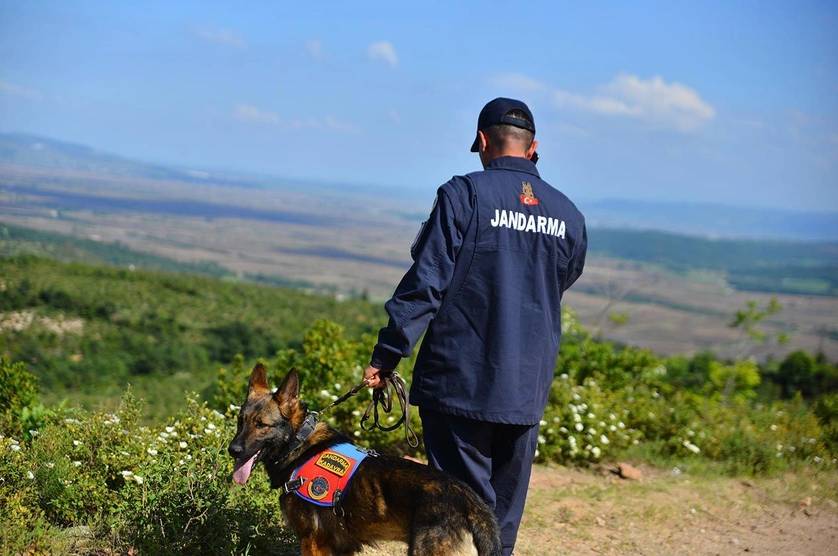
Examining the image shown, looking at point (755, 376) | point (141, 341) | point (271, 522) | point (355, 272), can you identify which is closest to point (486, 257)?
point (271, 522)

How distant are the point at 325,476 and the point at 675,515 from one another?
12.9 feet

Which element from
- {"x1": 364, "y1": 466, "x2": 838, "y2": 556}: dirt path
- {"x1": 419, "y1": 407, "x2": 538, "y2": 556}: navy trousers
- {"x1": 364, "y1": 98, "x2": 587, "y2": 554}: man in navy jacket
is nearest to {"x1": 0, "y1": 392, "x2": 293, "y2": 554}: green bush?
{"x1": 419, "y1": 407, "x2": 538, "y2": 556}: navy trousers

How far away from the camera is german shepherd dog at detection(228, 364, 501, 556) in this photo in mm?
3467

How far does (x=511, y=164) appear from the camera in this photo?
3.95 m

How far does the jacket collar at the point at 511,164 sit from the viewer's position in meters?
3.94

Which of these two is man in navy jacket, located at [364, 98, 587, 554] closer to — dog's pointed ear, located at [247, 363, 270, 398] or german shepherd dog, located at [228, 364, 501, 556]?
german shepherd dog, located at [228, 364, 501, 556]

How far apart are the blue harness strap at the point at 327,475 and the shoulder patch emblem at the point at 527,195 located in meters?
1.42

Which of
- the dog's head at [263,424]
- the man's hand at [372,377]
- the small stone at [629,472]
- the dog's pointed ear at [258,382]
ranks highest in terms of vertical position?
the man's hand at [372,377]

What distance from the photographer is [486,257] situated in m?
3.79

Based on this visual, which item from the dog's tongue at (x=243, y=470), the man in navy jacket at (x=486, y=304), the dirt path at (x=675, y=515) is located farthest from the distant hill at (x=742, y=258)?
the dog's tongue at (x=243, y=470)

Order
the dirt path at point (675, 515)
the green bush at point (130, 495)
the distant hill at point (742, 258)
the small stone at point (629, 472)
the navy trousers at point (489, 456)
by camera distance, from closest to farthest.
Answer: the navy trousers at point (489, 456), the green bush at point (130, 495), the dirt path at point (675, 515), the small stone at point (629, 472), the distant hill at point (742, 258)

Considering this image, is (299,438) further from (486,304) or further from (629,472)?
(629,472)

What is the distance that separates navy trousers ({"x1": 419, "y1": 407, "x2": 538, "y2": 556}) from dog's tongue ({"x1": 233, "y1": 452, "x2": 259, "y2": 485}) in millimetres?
835

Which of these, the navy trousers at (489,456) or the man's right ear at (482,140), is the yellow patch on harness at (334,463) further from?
the man's right ear at (482,140)
